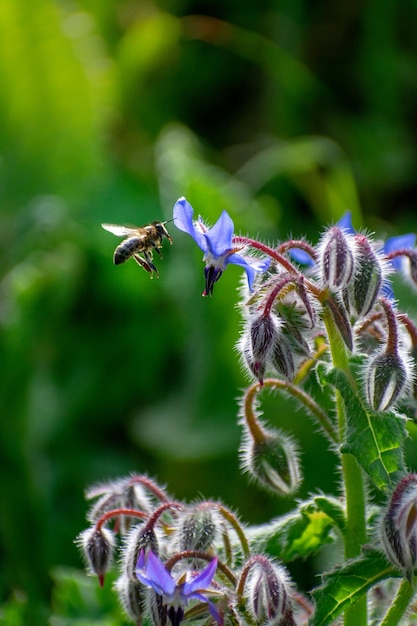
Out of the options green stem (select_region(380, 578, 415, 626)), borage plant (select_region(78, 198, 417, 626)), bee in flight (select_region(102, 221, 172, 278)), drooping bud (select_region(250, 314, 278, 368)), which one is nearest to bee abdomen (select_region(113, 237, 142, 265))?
bee in flight (select_region(102, 221, 172, 278))

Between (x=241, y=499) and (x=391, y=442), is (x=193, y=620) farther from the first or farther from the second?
(x=241, y=499)

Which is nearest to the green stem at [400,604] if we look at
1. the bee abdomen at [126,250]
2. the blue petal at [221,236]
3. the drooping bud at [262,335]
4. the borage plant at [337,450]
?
the borage plant at [337,450]

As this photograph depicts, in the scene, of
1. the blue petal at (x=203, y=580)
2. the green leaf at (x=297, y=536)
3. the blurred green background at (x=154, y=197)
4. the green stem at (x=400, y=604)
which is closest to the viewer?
the blue petal at (x=203, y=580)

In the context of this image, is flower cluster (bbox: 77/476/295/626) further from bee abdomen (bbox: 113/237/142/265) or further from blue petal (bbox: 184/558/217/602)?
bee abdomen (bbox: 113/237/142/265)

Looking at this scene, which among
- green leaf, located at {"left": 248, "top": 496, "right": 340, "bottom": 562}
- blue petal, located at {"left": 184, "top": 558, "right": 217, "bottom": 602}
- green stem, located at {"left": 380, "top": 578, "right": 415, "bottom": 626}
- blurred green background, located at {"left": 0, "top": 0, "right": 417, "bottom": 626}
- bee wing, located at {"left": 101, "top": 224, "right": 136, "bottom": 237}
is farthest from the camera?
blurred green background, located at {"left": 0, "top": 0, "right": 417, "bottom": 626}

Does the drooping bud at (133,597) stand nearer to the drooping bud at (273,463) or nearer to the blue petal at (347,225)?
the drooping bud at (273,463)

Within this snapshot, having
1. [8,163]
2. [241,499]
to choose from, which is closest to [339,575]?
[241,499]

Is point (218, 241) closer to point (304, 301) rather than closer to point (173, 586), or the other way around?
point (304, 301)
